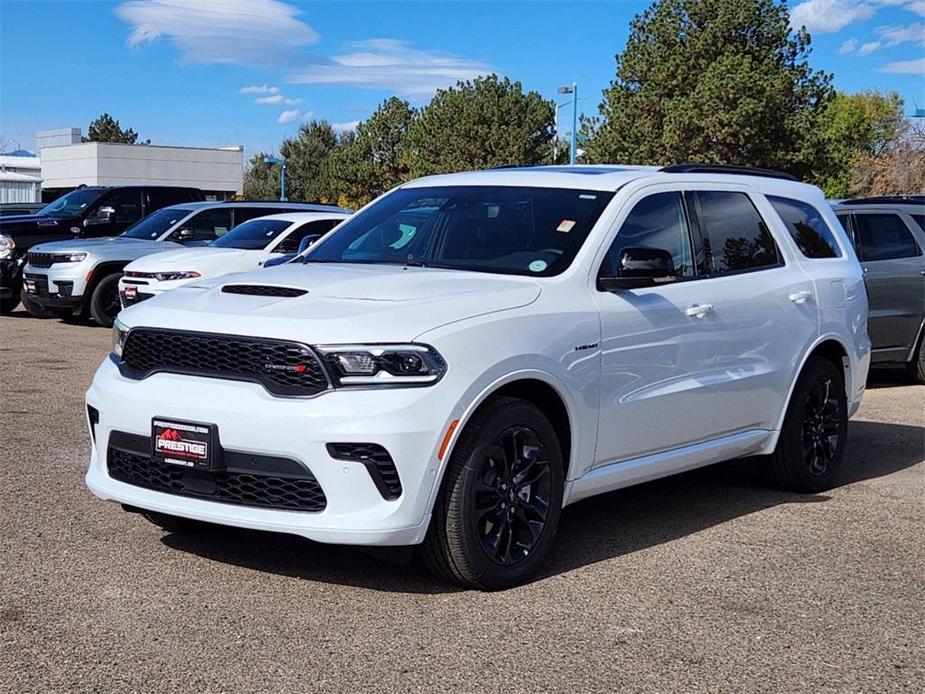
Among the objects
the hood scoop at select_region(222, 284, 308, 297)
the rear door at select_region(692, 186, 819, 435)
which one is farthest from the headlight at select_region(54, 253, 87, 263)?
the hood scoop at select_region(222, 284, 308, 297)

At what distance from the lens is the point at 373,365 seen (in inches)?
188

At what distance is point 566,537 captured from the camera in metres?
6.13

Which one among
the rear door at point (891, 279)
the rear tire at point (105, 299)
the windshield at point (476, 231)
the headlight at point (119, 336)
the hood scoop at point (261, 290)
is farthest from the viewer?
the rear tire at point (105, 299)

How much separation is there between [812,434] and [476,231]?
255 cm

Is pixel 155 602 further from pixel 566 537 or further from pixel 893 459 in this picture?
pixel 893 459

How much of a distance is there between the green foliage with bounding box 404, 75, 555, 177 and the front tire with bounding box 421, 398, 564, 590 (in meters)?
51.0

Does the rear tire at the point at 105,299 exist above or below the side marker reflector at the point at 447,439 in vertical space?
below

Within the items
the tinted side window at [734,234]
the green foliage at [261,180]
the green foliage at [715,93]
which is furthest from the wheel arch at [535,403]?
the green foliage at [261,180]

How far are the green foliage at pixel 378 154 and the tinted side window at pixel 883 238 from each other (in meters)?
58.3

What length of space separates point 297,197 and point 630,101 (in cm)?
4850

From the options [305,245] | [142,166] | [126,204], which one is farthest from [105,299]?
[142,166]

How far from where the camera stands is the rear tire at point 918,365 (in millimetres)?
12398

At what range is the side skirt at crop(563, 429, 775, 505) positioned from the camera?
567 cm

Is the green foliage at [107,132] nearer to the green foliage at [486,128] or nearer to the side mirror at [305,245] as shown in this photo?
the green foliage at [486,128]
